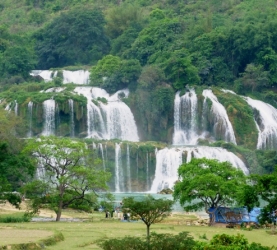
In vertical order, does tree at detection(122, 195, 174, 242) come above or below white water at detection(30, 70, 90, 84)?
below

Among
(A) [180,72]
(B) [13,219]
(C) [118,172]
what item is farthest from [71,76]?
(B) [13,219]

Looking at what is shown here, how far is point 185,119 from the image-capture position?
9706 cm

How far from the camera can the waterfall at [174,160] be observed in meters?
83.1

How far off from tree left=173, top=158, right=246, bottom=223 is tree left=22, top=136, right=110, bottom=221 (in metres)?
4.87

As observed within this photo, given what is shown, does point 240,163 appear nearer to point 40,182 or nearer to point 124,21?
point 40,182

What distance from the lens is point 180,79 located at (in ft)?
330

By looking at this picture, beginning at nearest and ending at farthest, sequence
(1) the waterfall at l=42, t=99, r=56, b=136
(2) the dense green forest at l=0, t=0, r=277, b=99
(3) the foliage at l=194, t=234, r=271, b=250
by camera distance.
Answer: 1. (3) the foliage at l=194, t=234, r=271, b=250
2. (1) the waterfall at l=42, t=99, r=56, b=136
3. (2) the dense green forest at l=0, t=0, r=277, b=99

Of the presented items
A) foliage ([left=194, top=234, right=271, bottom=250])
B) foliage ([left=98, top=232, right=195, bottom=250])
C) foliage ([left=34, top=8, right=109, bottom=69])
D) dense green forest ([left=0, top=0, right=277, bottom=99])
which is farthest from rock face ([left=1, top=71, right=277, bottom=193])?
foliage ([left=194, top=234, right=271, bottom=250])

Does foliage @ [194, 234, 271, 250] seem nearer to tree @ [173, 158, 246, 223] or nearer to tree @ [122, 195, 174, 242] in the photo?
tree @ [122, 195, 174, 242]

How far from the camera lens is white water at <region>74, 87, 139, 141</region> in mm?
92625

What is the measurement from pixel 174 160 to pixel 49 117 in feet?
50.8

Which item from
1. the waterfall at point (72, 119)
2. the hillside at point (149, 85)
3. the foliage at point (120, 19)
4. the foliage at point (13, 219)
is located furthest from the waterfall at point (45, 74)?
the foliage at point (13, 219)

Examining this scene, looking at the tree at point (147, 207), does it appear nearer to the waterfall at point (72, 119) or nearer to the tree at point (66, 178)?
the tree at point (66, 178)

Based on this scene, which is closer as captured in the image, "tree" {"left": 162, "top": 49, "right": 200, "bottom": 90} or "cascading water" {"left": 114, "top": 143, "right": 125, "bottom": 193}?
"cascading water" {"left": 114, "top": 143, "right": 125, "bottom": 193}
